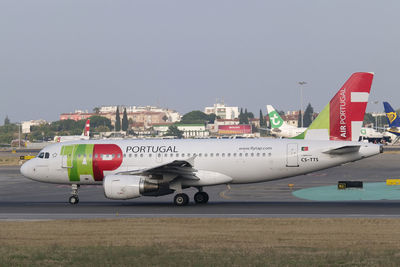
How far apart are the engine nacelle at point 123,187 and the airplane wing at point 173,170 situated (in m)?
0.79

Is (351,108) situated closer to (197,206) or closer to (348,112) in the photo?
(348,112)

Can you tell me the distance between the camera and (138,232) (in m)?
21.8

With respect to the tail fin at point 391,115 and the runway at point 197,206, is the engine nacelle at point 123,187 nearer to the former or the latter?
the runway at point 197,206

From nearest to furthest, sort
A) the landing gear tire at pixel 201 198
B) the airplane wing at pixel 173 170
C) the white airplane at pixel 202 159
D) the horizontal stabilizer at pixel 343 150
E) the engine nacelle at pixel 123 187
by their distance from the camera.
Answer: the horizontal stabilizer at pixel 343 150 → the engine nacelle at pixel 123 187 → the airplane wing at pixel 173 170 → the white airplane at pixel 202 159 → the landing gear tire at pixel 201 198

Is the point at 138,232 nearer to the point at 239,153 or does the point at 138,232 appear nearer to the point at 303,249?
the point at 303,249

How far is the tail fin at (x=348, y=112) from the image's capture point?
31.7 metres

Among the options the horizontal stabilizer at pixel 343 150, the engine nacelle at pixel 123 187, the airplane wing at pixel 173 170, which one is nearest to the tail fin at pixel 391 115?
the horizontal stabilizer at pixel 343 150

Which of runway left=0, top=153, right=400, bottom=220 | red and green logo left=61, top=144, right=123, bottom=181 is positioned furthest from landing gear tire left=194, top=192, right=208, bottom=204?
red and green logo left=61, top=144, right=123, bottom=181

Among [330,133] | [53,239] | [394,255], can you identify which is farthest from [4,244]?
[330,133]

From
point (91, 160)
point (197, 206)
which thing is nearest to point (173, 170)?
point (197, 206)

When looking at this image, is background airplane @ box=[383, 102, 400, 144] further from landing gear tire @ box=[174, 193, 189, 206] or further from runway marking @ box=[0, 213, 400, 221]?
runway marking @ box=[0, 213, 400, 221]

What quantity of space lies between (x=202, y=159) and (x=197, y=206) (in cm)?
253

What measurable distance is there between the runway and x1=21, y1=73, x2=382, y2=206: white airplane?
1.31 meters

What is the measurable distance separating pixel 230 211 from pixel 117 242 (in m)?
9.73
